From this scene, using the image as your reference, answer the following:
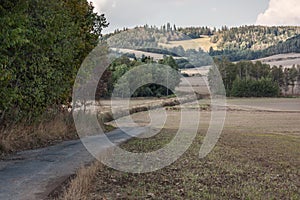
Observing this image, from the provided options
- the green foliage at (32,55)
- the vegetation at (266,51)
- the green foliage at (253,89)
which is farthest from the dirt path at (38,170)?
the vegetation at (266,51)

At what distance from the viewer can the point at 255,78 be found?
5064 inches

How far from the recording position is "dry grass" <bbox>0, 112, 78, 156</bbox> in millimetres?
14883

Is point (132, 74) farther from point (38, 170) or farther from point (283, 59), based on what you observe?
point (283, 59)

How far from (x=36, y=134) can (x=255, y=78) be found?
118253mm

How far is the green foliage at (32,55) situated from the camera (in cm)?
1199

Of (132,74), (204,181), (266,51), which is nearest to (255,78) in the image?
(266,51)

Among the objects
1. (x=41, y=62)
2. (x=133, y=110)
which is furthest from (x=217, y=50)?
(x=41, y=62)

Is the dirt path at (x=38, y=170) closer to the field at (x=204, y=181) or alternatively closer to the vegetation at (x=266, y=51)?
the field at (x=204, y=181)

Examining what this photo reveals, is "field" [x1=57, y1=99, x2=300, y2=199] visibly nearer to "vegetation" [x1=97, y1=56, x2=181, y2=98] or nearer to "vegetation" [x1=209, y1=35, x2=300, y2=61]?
"vegetation" [x1=97, y1=56, x2=181, y2=98]

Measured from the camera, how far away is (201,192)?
889cm

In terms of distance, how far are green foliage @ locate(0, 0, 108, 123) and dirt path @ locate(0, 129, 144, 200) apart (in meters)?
2.32

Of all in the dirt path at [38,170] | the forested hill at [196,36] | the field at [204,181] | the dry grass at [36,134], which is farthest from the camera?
the forested hill at [196,36]

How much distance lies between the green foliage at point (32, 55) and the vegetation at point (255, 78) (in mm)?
102561

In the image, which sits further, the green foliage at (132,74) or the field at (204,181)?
the green foliage at (132,74)
